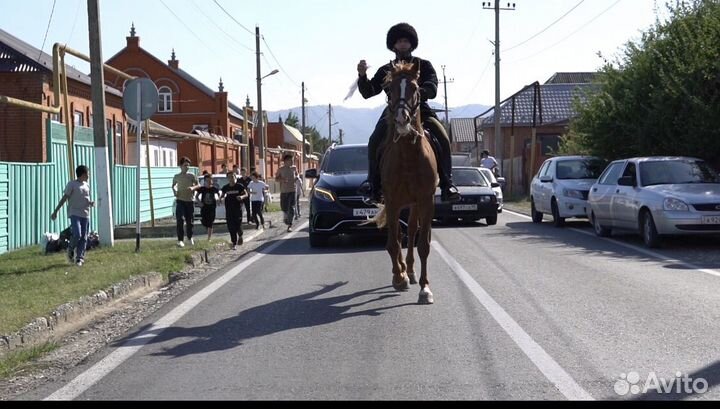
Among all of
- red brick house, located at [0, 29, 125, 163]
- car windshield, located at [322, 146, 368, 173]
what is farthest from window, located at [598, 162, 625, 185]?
red brick house, located at [0, 29, 125, 163]

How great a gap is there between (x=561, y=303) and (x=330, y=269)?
4.31 m

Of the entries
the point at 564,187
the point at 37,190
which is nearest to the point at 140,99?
the point at 37,190

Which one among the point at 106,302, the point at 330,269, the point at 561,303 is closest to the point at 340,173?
the point at 330,269

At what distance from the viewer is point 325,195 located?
1589 cm

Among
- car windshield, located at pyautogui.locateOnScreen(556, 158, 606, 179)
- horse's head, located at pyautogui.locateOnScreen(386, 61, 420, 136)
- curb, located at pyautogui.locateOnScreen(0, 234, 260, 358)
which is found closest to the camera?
curb, located at pyautogui.locateOnScreen(0, 234, 260, 358)

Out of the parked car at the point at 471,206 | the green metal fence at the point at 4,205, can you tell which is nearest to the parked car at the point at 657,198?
the parked car at the point at 471,206

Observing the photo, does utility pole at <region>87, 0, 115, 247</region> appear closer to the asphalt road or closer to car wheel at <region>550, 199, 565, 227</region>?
the asphalt road

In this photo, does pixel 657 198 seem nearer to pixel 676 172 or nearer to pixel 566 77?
pixel 676 172

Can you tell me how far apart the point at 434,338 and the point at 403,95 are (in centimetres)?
255

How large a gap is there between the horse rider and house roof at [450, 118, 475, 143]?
89.4 metres

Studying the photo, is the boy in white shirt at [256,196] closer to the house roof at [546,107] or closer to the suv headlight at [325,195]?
the suv headlight at [325,195]

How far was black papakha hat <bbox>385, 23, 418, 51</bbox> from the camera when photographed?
411 inches

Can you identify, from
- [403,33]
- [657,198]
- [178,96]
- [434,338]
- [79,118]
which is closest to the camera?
[434,338]

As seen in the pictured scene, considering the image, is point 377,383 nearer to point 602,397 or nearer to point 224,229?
point 602,397
